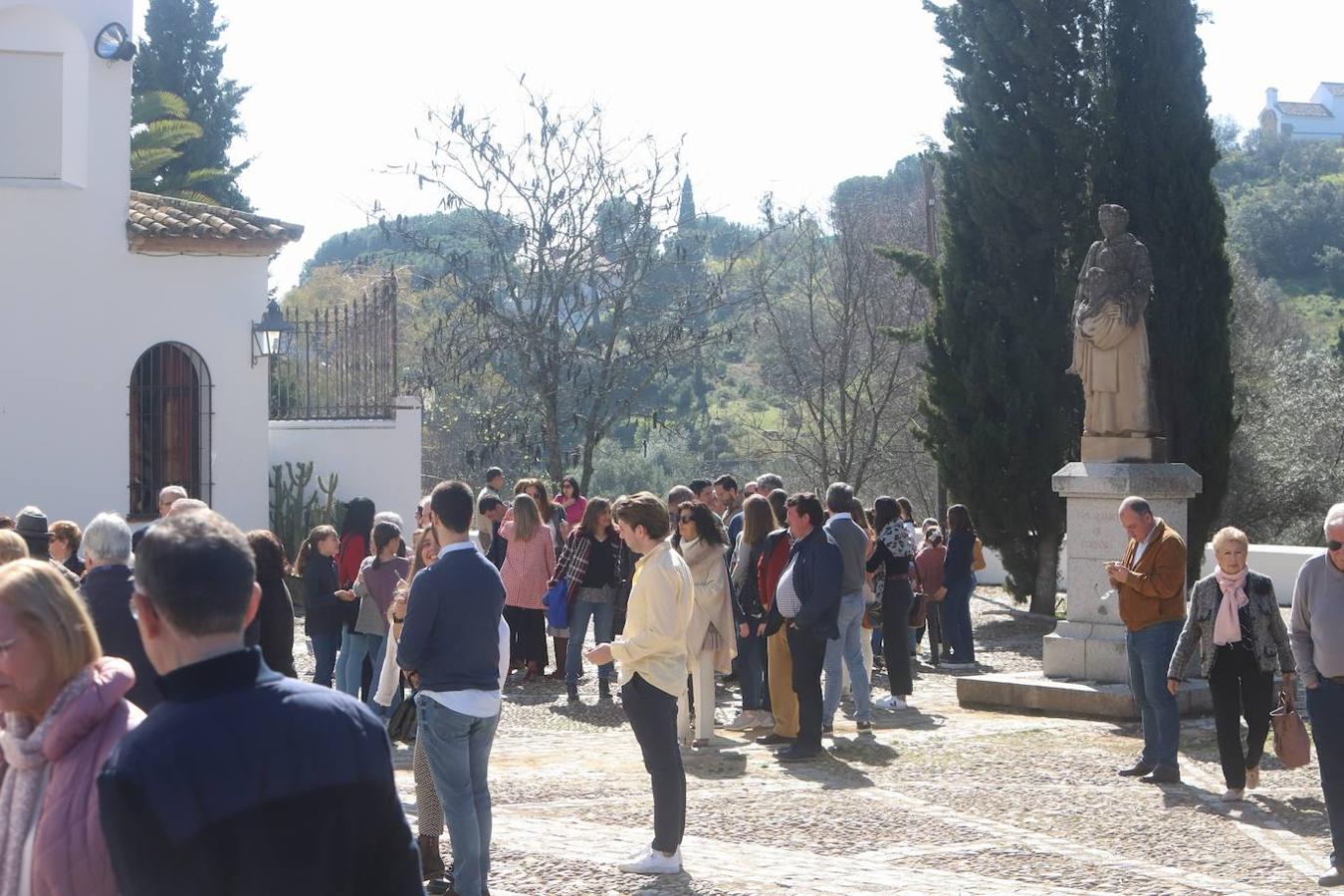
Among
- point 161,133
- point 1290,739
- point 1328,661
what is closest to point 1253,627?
point 1290,739

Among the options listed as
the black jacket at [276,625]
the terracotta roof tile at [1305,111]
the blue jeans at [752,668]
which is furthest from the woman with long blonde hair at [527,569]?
the terracotta roof tile at [1305,111]

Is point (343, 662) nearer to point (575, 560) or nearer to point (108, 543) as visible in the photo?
point (575, 560)

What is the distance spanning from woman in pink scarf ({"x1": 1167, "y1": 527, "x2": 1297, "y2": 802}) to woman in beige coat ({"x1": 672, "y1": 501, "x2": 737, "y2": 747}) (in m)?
2.99

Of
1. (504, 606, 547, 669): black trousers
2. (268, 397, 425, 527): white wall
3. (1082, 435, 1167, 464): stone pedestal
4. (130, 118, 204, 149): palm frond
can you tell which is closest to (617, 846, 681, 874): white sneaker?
(504, 606, 547, 669): black trousers

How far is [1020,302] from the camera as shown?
2105 cm

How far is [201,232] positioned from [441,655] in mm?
14395

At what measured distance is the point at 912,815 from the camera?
916cm

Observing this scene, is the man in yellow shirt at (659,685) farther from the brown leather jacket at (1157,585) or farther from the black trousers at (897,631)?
the black trousers at (897,631)

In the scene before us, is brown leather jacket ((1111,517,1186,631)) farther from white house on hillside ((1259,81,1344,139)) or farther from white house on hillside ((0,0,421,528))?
white house on hillside ((1259,81,1344,139))

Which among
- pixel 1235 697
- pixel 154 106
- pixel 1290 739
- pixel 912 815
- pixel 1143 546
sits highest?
pixel 154 106

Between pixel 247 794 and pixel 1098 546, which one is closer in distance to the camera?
pixel 247 794

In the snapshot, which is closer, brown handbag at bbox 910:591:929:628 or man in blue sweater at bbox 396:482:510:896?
man in blue sweater at bbox 396:482:510:896

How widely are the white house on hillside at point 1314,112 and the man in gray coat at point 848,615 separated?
156m

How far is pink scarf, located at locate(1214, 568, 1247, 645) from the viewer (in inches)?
373
